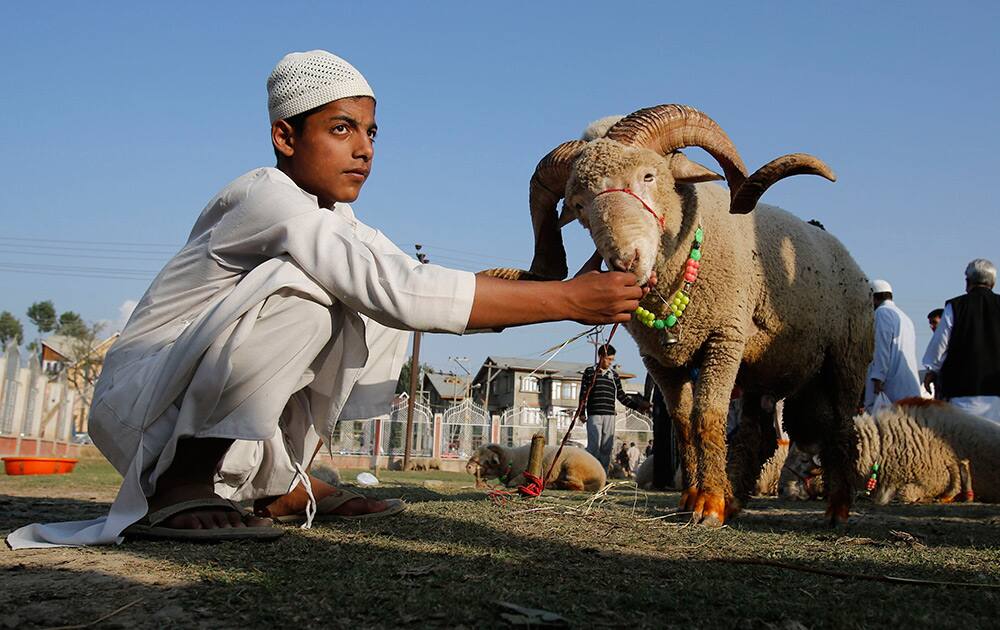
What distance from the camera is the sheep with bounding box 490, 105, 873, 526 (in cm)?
385

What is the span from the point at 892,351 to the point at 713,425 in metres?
6.69

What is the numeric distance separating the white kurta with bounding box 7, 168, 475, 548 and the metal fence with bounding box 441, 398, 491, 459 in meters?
27.3

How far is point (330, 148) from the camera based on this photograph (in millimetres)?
3127

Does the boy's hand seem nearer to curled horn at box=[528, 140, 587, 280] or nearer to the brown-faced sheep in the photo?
curled horn at box=[528, 140, 587, 280]

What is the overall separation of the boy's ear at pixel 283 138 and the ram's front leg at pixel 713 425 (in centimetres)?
229

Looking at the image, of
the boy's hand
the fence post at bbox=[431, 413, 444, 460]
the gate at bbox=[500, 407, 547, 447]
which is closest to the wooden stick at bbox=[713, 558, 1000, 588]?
the boy's hand

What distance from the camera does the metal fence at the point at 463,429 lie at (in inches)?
1189

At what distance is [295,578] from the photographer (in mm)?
1991

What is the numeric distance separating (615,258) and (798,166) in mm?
1274

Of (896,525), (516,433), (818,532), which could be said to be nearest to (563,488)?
(896,525)

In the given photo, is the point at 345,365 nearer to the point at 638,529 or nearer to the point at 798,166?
the point at 638,529

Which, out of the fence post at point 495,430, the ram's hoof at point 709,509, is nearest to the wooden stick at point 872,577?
the ram's hoof at point 709,509

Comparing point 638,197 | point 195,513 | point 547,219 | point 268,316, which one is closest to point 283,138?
point 268,316

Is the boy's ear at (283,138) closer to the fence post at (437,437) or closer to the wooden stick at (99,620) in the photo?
the wooden stick at (99,620)
